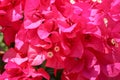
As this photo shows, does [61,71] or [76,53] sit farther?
[61,71]

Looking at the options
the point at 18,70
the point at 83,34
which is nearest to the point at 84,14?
the point at 83,34

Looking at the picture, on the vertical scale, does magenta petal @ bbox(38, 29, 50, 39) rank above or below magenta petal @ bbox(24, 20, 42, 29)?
below

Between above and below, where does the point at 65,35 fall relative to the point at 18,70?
above

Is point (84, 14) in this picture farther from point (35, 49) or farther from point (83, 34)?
point (35, 49)

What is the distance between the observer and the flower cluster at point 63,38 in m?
1.08

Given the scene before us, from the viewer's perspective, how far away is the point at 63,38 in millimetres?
1073

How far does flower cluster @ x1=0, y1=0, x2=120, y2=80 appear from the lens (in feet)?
3.54

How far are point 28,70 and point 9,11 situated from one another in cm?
20

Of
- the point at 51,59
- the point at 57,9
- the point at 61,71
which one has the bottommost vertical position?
the point at 61,71

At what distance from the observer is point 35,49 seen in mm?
1111

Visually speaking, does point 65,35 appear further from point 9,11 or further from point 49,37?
point 9,11

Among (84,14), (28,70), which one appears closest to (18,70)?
(28,70)

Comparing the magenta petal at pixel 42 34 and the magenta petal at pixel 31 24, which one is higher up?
the magenta petal at pixel 31 24

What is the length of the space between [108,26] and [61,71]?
22cm
